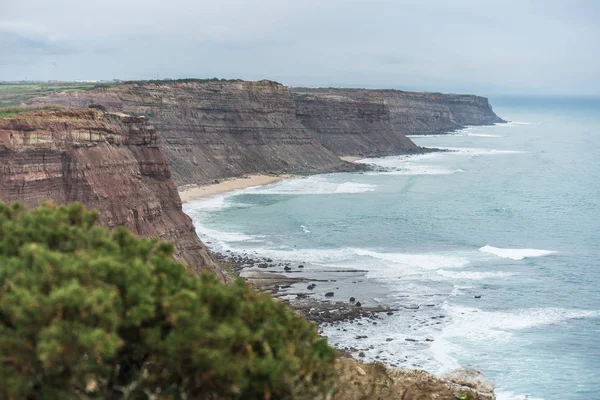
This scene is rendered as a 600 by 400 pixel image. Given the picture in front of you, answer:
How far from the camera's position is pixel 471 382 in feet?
105

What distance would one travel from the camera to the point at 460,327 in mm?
45969

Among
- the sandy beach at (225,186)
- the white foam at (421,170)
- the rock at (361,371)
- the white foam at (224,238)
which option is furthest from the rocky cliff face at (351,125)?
the rock at (361,371)

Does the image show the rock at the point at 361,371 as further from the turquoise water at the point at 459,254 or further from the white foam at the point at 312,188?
the white foam at the point at 312,188

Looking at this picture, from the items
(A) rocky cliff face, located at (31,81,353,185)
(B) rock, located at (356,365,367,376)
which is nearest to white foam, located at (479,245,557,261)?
(B) rock, located at (356,365,367,376)

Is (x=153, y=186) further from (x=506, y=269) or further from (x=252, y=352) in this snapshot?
(x=252, y=352)

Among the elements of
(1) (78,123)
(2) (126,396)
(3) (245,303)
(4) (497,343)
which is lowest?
(4) (497,343)

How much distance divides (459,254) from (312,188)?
4870 centimetres

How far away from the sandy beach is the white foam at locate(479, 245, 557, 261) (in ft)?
147

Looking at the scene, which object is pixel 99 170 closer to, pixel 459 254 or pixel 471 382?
→ pixel 471 382

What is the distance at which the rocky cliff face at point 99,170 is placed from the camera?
4459cm

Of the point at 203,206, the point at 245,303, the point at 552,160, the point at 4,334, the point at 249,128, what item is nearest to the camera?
the point at 4,334

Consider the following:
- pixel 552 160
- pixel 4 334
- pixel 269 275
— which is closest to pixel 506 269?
pixel 269 275

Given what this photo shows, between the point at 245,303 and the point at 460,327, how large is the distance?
108ft

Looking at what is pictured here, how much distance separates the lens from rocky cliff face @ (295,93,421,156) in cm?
15862
